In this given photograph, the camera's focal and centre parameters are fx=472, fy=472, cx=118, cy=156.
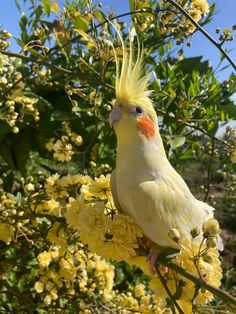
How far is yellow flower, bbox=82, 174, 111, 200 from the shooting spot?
0.80 meters

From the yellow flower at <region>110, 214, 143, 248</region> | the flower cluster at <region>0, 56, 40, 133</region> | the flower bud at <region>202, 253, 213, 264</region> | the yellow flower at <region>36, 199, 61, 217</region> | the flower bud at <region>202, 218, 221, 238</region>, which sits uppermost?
the flower cluster at <region>0, 56, 40, 133</region>

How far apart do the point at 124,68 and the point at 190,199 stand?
250mm

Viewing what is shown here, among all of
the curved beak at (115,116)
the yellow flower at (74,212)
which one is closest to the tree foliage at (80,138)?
the yellow flower at (74,212)

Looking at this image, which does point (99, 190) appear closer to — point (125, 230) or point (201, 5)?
point (125, 230)

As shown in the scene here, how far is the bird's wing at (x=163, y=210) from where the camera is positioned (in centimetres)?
70

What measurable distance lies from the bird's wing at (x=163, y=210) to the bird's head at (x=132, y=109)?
0.10 meters

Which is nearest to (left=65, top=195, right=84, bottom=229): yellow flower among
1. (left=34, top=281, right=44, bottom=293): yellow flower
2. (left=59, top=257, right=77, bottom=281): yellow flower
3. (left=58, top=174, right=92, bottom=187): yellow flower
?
(left=58, top=174, right=92, bottom=187): yellow flower

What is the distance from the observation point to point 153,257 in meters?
0.68

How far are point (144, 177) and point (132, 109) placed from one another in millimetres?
119

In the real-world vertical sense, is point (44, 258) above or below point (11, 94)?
below

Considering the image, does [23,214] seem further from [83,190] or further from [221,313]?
[221,313]

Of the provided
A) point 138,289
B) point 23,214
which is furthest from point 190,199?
point 138,289

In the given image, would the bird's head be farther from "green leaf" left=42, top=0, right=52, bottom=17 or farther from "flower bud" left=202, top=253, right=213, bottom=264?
"green leaf" left=42, top=0, right=52, bottom=17

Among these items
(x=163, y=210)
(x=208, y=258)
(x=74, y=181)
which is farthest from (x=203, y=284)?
(x=74, y=181)
